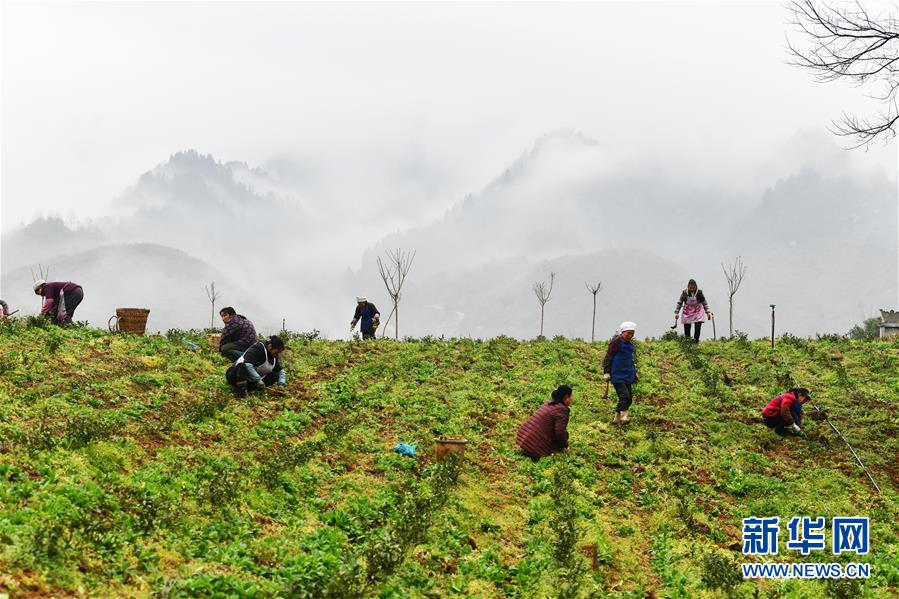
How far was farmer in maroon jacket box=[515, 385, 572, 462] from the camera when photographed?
14375 millimetres

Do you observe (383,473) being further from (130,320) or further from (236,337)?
(130,320)

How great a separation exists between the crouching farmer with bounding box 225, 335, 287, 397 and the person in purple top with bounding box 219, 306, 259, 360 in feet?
7.70

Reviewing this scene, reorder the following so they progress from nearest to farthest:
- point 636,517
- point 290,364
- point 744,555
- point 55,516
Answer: point 55,516 → point 744,555 → point 636,517 → point 290,364

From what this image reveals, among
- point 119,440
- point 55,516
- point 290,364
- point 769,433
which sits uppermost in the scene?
point 290,364

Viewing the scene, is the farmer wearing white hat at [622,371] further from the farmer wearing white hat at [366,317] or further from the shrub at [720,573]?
the farmer wearing white hat at [366,317]

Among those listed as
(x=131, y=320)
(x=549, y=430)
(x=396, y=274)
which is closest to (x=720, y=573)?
(x=549, y=430)

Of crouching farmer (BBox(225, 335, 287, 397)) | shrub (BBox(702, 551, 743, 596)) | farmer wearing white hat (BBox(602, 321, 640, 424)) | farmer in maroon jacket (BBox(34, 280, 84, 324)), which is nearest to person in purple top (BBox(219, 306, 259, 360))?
crouching farmer (BBox(225, 335, 287, 397))

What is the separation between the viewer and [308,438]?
14.0m

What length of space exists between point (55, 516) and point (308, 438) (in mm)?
6460

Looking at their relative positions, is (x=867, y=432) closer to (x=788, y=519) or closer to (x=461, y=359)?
(x=788, y=519)

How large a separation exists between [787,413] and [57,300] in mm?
20153

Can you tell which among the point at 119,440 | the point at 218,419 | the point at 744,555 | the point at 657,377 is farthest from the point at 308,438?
the point at 657,377

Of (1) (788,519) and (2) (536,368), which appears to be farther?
(2) (536,368)

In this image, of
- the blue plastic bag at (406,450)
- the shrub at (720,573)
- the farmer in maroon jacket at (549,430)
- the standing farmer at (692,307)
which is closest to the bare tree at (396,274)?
the standing farmer at (692,307)
